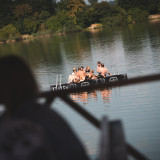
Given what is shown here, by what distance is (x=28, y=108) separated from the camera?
160cm

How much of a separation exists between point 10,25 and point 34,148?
86981 millimetres

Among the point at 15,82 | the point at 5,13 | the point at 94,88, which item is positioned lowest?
the point at 5,13

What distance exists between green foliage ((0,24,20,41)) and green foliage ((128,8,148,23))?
28708 mm

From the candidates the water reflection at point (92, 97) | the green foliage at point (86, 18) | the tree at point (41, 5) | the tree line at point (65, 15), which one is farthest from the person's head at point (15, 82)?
the tree at point (41, 5)

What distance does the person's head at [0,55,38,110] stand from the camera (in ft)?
5.07

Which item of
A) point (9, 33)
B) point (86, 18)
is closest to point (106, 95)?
point (86, 18)

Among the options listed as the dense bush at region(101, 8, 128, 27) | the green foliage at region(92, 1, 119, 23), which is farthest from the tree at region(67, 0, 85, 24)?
the dense bush at region(101, 8, 128, 27)

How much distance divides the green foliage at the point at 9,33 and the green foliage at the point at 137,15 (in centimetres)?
2871

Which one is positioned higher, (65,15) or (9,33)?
(65,15)

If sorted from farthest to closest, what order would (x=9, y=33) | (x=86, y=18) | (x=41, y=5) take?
(x=41, y=5), (x=9, y=33), (x=86, y=18)

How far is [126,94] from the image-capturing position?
591 inches

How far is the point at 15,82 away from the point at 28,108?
0.47 ft

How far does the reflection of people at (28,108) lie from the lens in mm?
1545

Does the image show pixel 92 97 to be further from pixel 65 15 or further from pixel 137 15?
pixel 65 15
